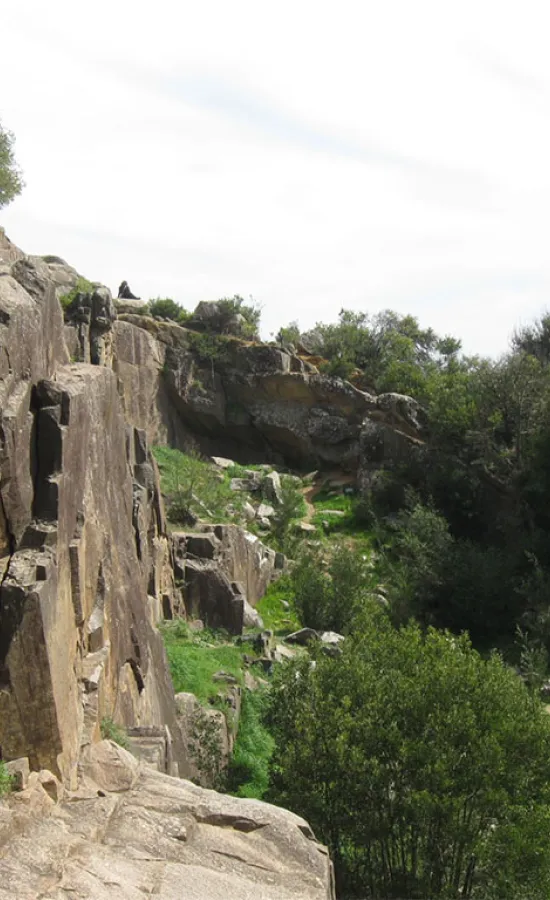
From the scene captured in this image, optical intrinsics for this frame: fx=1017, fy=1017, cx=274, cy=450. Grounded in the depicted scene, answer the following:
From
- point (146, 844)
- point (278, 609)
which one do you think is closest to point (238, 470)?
point (278, 609)

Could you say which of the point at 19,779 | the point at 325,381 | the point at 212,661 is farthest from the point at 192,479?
the point at 19,779

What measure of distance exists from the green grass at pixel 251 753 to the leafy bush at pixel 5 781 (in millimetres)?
9438

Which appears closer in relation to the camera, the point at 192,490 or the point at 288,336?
the point at 192,490

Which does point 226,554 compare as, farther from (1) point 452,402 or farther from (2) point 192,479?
(1) point 452,402

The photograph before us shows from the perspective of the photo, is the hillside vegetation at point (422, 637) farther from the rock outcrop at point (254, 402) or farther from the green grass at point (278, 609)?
the rock outcrop at point (254, 402)

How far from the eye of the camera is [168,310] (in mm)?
50094

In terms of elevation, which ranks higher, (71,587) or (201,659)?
(71,587)

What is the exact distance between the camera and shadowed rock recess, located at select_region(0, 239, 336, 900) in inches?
412

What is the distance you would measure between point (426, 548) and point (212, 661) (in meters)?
14.7

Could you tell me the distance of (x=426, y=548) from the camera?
37.6 metres

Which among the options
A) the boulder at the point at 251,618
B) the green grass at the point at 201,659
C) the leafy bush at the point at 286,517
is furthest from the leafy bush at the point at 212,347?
the green grass at the point at 201,659

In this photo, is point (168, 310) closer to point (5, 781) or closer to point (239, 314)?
point (239, 314)

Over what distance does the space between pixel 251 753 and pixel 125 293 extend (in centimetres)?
3391

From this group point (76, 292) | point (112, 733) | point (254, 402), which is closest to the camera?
point (112, 733)
